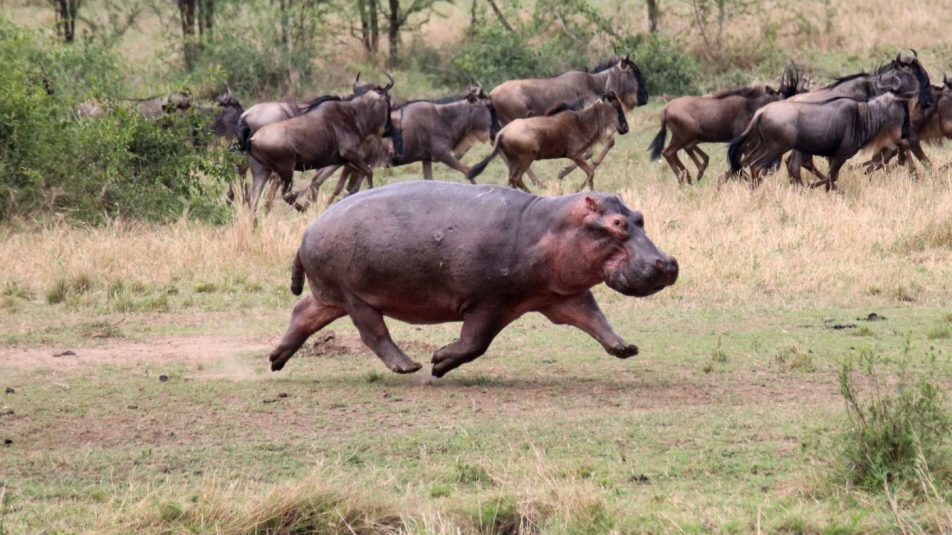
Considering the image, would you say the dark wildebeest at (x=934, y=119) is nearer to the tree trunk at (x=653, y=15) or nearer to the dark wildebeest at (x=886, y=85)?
the dark wildebeest at (x=886, y=85)

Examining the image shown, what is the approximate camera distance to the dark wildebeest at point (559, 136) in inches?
705

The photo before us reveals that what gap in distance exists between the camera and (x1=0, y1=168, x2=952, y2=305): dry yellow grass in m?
11.2

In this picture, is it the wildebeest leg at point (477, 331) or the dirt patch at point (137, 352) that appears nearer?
the wildebeest leg at point (477, 331)

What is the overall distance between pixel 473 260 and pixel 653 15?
21.4m

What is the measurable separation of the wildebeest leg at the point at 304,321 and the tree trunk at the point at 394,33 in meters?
22.0

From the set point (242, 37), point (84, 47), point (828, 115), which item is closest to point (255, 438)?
point (828, 115)

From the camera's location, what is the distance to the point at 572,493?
17.8 ft

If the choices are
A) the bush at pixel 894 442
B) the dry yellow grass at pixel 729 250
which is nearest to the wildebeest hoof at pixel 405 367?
the bush at pixel 894 442

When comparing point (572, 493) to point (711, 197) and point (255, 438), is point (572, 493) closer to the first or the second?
point (255, 438)

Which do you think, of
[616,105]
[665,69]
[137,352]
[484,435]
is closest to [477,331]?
[484,435]

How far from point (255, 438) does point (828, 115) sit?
11630 millimetres

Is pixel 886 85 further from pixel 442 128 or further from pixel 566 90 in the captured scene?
pixel 442 128

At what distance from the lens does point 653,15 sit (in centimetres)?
2803

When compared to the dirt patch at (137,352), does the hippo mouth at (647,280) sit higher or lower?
higher
